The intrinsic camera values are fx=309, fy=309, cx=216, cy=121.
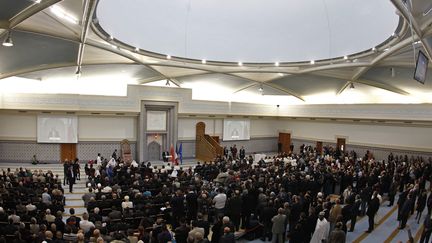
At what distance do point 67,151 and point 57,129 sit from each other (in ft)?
5.30

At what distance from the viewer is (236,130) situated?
27.7 metres

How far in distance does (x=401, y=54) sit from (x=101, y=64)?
16139 mm

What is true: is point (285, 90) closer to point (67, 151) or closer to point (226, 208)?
point (67, 151)

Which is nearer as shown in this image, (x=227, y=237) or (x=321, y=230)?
(x=227, y=237)

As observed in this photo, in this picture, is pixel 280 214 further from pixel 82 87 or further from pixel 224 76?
pixel 82 87

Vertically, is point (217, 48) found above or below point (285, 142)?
above

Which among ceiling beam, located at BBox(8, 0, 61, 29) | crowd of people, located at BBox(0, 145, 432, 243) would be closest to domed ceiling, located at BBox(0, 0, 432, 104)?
ceiling beam, located at BBox(8, 0, 61, 29)

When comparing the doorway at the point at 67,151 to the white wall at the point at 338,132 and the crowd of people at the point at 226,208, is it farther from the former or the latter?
the white wall at the point at 338,132

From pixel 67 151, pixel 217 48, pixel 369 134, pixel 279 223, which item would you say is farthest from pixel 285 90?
pixel 279 223

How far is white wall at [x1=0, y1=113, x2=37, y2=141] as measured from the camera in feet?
63.9

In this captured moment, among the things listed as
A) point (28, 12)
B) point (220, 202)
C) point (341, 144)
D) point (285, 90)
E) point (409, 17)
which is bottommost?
point (220, 202)

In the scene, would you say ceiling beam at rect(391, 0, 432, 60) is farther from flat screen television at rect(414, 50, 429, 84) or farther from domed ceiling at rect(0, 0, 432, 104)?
domed ceiling at rect(0, 0, 432, 104)

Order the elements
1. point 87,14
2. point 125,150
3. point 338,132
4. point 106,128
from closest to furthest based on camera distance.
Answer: point 87,14
point 106,128
point 125,150
point 338,132

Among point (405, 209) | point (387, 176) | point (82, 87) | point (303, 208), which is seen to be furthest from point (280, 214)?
point (82, 87)
